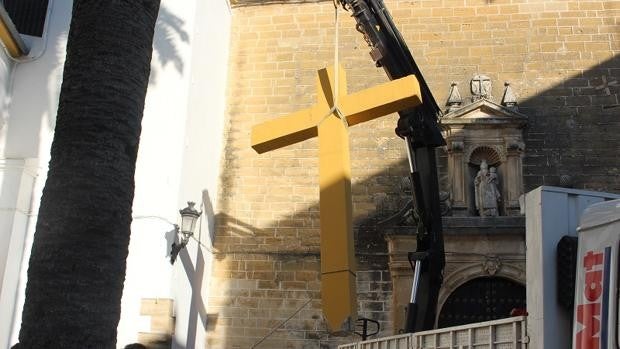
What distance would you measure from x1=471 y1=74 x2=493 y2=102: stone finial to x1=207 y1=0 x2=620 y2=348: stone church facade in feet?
0.08

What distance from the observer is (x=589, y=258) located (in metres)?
3.54

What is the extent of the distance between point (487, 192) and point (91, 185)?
25.7ft

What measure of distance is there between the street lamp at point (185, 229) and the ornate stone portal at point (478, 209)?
3.04 meters

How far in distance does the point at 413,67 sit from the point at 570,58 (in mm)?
5210

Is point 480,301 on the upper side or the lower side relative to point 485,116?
lower

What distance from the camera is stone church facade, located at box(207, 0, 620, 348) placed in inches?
420

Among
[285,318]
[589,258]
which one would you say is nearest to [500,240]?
[285,318]

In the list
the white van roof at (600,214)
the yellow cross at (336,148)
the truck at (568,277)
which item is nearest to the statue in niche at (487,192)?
the yellow cross at (336,148)

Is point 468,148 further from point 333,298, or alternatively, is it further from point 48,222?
point 48,222

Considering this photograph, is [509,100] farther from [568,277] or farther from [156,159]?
[568,277]

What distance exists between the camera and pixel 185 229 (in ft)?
30.8

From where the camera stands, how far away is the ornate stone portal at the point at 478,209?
10.3 metres

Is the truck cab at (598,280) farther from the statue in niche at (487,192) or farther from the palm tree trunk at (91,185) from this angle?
the statue in niche at (487,192)

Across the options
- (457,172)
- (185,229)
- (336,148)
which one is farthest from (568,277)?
(457,172)
